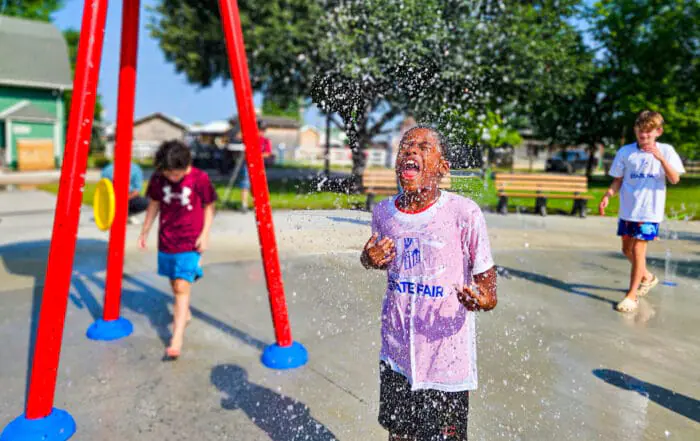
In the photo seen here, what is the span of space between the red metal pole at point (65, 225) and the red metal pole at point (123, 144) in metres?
1.11

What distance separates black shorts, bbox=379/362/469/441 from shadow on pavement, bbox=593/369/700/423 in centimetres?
171

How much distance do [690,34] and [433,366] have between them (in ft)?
69.0

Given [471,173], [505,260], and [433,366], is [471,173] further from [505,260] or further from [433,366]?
[505,260]

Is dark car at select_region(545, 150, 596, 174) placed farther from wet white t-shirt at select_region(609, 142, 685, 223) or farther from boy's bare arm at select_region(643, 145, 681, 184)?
boy's bare arm at select_region(643, 145, 681, 184)

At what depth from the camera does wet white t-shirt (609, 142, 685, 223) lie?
4520mm

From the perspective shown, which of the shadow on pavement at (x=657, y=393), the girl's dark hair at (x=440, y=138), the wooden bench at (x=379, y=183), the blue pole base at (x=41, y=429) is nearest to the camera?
the girl's dark hair at (x=440, y=138)

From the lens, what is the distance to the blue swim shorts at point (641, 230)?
Answer: 4.59m

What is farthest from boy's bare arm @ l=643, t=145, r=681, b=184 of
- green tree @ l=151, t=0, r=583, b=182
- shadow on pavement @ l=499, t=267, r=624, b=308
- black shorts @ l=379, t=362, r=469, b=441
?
green tree @ l=151, t=0, r=583, b=182

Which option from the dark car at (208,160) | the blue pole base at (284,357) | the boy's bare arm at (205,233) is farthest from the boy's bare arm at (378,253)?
the dark car at (208,160)

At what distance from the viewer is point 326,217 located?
253 centimetres

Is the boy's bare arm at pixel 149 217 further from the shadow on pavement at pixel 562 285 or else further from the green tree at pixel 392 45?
the green tree at pixel 392 45

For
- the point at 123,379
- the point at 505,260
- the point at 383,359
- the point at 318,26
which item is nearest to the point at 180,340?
the point at 123,379

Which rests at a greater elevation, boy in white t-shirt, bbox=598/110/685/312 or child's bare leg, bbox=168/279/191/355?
boy in white t-shirt, bbox=598/110/685/312

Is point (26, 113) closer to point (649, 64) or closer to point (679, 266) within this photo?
point (649, 64)
